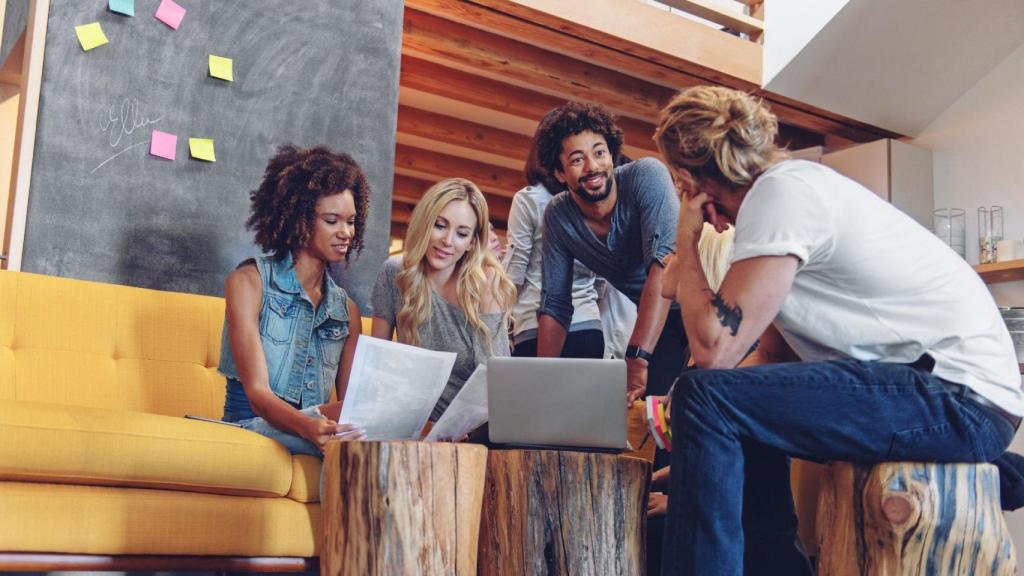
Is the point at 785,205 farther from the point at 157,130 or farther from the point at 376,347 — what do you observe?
the point at 157,130

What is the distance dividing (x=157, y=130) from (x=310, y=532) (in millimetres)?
1423

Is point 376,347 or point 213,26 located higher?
point 213,26

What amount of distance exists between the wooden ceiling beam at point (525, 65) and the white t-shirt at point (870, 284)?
3.43 meters

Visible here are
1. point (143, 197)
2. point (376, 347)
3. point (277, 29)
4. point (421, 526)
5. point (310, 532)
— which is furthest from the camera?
point (277, 29)

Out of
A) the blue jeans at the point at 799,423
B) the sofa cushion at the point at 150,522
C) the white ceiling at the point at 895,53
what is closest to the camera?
the blue jeans at the point at 799,423

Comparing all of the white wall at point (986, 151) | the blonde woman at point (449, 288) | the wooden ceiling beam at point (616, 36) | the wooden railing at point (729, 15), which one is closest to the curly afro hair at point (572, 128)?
the blonde woman at point (449, 288)

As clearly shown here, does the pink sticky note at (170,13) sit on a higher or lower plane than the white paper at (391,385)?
higher

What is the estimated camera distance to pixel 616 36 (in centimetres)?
479

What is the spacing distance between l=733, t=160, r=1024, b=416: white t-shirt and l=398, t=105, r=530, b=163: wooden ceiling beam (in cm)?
462

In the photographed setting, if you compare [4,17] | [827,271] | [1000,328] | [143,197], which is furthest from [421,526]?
[4,17]

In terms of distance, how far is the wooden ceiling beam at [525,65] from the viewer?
4902mm

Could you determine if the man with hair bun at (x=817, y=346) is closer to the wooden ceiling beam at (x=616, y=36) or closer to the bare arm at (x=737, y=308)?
the bare arm at (x=737, y=308)

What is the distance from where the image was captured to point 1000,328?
1.71 meters

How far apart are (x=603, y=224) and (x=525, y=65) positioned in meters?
2.70
